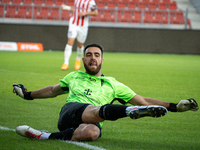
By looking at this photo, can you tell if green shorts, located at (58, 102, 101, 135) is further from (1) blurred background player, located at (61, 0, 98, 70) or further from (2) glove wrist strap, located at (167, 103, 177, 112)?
(1) blurred background player, located at (61, 0, 98, 70)

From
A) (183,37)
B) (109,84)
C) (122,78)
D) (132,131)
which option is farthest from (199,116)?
(183,37)

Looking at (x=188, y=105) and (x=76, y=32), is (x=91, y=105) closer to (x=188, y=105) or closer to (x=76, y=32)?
(x=188, y=105)

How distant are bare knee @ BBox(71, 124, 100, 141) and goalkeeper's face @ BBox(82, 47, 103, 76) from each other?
2.40ft

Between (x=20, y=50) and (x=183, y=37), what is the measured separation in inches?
419

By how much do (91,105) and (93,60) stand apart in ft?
2.02

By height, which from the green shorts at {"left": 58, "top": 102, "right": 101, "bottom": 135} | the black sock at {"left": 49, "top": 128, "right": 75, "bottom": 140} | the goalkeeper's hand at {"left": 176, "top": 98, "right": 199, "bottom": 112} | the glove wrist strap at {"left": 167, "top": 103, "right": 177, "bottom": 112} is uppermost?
the goalkeeper's hand at {"left": 176, "top": 98, "right": 199, "bottom": 112}

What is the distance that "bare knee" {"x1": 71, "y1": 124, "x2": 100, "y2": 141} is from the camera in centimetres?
362

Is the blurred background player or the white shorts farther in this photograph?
the blurred background player

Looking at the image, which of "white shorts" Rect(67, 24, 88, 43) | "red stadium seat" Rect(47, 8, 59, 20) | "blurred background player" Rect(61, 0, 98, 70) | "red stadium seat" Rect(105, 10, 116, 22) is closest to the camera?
"white shorts" Rect(67, 24, 88, 43)

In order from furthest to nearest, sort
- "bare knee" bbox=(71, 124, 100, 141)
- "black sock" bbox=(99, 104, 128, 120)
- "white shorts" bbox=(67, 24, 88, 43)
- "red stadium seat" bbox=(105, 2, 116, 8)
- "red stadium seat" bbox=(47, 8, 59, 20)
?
1. "red stadium seat" bbox=(105, 2, 116, 8)
2. "red stadium seat" bbox=(47, 8, 59, 20)
3. "white shorts" bbox=(67, 24, 88, 43)
4. "bare knee" bbox=(71, 124, 100, 141)
5. "black sock" bbox=(99, 104, 128, 120)

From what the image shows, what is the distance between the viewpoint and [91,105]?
3.75m

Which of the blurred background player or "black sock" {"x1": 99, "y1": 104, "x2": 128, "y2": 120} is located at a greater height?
the blurred background player

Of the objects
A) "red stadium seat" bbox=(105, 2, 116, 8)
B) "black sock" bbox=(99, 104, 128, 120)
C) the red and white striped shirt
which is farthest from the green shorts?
"red stadium seat" bbox=(105, 2, 116, 8)

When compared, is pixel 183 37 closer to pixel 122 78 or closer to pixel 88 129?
pixel 122 78
